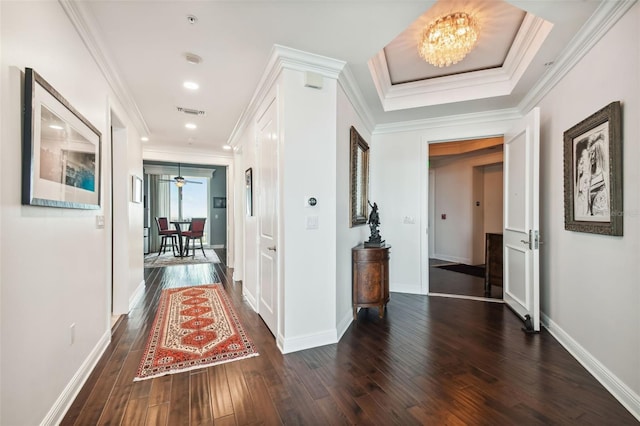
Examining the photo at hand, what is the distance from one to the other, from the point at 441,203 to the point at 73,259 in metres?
7.19

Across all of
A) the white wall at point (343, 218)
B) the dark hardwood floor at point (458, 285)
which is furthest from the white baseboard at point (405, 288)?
the white wall at point (343, 218)

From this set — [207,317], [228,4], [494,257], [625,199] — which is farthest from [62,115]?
[494,257]

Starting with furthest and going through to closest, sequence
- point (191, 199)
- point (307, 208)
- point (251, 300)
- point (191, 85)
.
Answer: point (191, 199)
point (251, 300)
point (191, 85)
point (307, 208)

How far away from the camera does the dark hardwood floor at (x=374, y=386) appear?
1.64 metres

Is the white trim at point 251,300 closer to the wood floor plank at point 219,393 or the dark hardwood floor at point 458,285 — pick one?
the wood floor plank at point 219,393

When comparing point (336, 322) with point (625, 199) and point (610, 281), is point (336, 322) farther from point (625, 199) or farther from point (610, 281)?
point (625, 199)

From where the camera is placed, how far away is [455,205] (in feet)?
22.5

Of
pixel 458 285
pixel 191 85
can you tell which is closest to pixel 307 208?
pixel 191 85

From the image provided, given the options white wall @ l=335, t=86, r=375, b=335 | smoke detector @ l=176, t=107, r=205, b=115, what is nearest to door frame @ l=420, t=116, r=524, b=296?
white wall @ l=335, t=86, r=375, b=335

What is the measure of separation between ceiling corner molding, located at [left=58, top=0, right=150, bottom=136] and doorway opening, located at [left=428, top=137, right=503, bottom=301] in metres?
5.21

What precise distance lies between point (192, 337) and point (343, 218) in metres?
1.88

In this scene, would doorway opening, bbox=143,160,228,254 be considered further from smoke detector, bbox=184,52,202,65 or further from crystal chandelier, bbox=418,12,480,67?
crystal chandelier, bbox=418,12,480,67

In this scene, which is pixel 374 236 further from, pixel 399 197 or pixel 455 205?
pixel 455 205

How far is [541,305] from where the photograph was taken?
3.05 meters
